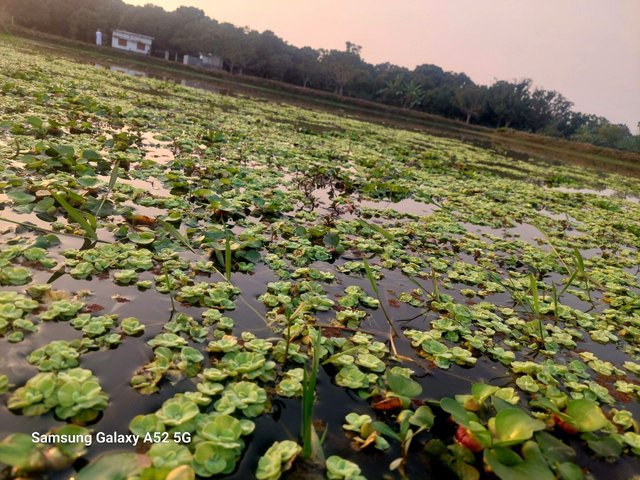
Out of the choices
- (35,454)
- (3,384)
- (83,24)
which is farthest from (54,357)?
(83,24)

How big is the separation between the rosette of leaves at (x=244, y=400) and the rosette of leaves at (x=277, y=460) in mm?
177

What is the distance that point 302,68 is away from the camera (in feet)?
165

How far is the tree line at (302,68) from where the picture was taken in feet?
135

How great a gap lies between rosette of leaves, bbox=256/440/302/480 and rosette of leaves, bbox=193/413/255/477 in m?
0.08

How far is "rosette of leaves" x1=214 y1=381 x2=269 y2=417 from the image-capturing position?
4.07ft

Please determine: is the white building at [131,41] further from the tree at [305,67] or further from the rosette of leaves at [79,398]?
the rosette of leaves at [79,398]

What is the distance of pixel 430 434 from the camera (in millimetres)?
1345

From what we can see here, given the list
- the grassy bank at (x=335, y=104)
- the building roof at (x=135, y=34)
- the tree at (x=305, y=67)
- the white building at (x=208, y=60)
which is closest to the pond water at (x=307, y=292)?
the grassy bank at (x=335, y=104)

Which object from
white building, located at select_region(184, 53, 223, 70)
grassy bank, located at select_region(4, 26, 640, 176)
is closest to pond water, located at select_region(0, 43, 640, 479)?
grassy bank, located at select_region(4, 26, 640, 176)

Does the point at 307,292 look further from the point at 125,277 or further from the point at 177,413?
the point at 177,413

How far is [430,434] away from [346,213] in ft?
8.68

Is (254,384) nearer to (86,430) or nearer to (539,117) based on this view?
(86,430)

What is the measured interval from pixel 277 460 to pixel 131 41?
51265 mm

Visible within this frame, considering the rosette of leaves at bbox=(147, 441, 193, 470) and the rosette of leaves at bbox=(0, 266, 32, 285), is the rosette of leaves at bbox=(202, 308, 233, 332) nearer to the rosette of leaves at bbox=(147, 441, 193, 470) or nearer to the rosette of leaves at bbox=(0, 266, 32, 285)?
the rosette of leaves at bbox=(147, 441, 193, 470)
